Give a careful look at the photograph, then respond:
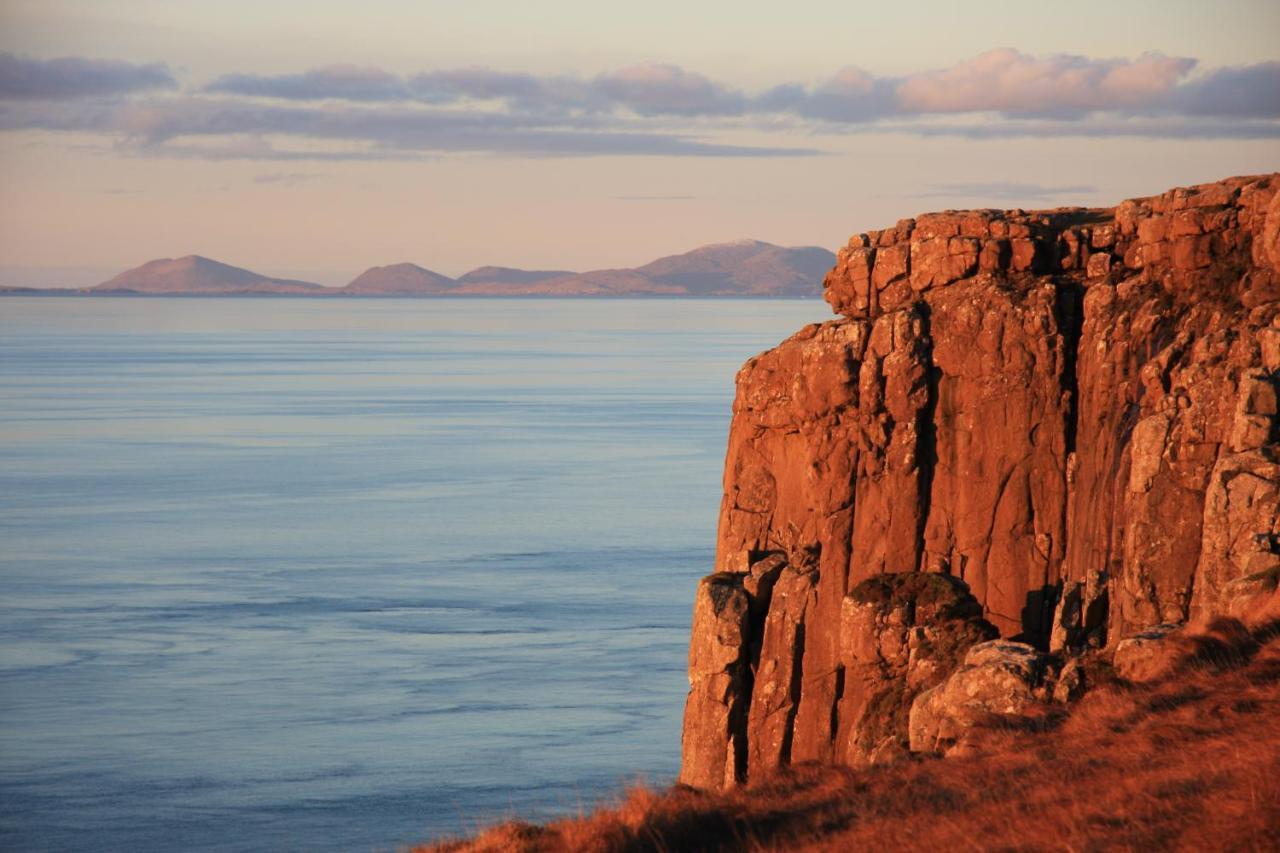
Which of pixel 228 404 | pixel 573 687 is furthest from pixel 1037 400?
pixel 228 404

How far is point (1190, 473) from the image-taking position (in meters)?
29.9

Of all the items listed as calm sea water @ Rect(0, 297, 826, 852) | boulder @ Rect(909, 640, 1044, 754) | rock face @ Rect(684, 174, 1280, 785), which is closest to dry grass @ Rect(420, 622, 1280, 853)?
boulder @ Rect(909, 640, 1044, 754)

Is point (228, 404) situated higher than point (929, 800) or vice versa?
point (929, 800)

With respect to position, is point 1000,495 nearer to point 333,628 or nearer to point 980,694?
point 980,694

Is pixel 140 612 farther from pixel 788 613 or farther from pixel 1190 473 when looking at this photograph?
pixel 1190 473

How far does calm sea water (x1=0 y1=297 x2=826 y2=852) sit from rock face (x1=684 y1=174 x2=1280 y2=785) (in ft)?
20.5

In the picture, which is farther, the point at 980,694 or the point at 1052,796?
the point at 980,694

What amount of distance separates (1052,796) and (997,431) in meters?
16.8

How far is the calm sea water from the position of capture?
5350cm

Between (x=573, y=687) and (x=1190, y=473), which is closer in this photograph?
(x=1190, y=473)

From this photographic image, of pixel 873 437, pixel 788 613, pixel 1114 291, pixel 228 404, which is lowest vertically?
pixel 228 404

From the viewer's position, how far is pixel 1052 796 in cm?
1834

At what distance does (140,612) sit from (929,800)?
62.5 m

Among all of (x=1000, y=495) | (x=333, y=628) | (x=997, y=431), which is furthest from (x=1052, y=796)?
(x=333, y=628)
